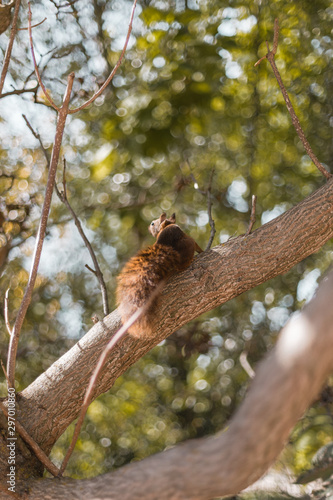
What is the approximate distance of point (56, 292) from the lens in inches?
241

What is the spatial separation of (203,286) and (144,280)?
0.35m

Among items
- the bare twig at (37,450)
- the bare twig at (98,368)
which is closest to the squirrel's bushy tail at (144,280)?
the bare twig at (98,368)

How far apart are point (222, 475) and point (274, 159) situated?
4740 millimetres

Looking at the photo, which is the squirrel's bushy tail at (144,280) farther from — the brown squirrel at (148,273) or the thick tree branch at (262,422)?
the thick tree branch at (262,422)

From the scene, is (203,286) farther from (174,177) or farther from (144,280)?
(174,177)

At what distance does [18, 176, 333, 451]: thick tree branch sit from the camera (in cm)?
263

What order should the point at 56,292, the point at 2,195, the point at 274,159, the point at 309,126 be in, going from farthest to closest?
the point at 56,292 → the point at 274,159 → the point at 309,126 → the point at 2,195

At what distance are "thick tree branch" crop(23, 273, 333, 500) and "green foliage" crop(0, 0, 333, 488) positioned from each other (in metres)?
2.96

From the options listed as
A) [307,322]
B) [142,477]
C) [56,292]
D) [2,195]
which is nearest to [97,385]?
[142,477]

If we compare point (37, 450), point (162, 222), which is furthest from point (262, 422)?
point (162, 222)

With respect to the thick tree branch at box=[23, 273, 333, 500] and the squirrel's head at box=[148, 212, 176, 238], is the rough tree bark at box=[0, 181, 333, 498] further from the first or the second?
the squirrel's head at box=[148, 212, 176, 238]

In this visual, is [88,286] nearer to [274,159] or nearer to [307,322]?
[274,159]

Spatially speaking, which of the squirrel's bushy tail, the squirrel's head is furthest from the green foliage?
the squirrel's bushy tail

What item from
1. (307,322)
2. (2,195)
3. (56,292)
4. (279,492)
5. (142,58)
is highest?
(142,58)
